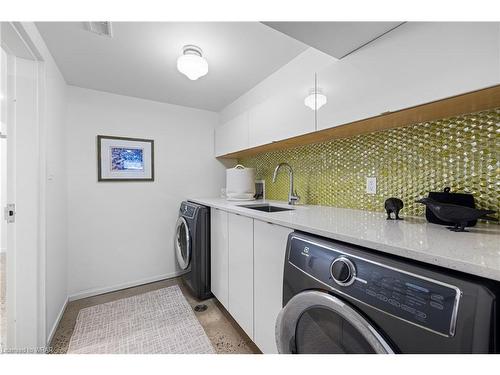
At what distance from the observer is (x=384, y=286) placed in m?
0.62

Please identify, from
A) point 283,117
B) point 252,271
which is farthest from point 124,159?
point 252,271

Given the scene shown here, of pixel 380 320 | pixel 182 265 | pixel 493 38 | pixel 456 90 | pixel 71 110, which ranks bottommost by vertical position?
→ pixel 182 265

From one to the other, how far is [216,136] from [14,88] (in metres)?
1.82

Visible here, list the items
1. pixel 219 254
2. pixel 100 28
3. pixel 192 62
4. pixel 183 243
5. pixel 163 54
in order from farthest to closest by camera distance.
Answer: pixel 183 243 < pixel 219 254 < pixel 163 54 < pixel 192 62 < pixel 100 28

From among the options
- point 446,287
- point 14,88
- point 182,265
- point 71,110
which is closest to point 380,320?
point 446,287

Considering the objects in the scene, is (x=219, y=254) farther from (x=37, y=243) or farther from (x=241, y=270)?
(x=37, y=243)

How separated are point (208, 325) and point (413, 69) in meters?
2.10

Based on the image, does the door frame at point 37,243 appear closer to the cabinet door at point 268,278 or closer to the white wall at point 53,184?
the white wall at point 53,184

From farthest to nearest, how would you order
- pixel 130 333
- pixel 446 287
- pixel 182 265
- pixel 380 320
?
pixel 182 265 < pixel 130 333 < pixel 380 320 < pixel 446 287

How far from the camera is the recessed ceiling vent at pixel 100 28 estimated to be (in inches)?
50.4

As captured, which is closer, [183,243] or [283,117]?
[283,117]

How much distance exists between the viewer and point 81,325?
1735 millimetres

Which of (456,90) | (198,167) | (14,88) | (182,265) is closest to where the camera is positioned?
(456,90)

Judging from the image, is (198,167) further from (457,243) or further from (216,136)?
(457,243)
